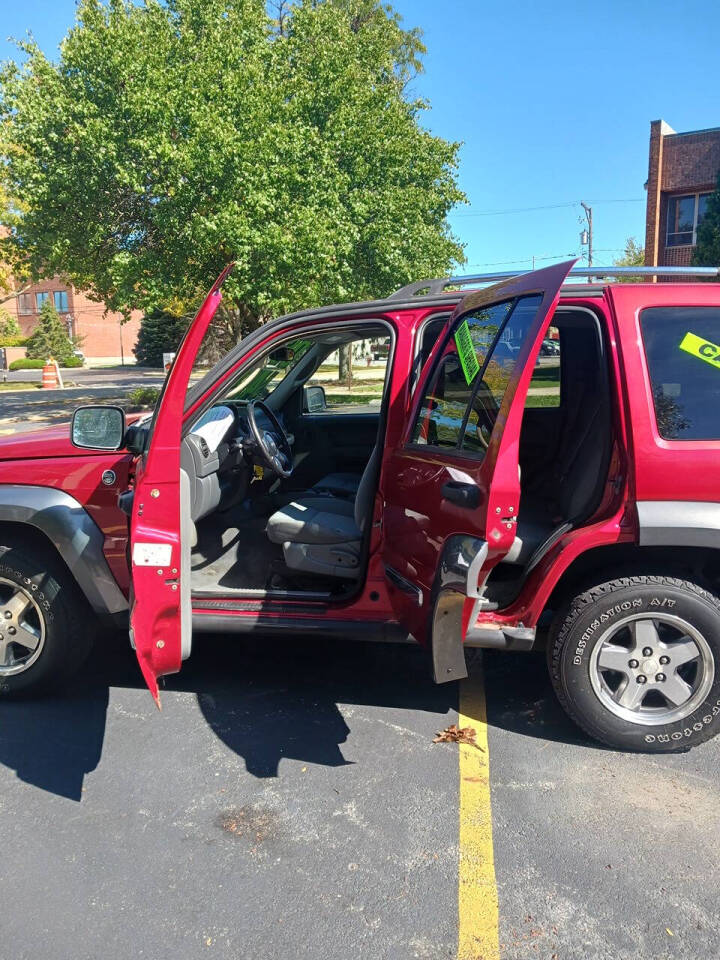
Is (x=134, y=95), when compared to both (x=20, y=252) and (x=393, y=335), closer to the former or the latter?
(x=20, y=252)

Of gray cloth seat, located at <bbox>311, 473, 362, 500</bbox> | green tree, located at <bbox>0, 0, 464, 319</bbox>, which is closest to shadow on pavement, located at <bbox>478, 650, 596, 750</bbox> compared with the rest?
gray cloth seat, located at <bbox>311, 473, 362, 500</bbox>

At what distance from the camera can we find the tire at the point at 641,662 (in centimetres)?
304

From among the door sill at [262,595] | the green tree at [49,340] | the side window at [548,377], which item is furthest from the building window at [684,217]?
the green tree at [49,340]

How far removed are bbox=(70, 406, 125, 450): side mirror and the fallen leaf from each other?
1987mm

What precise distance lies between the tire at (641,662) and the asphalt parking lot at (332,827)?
17cm

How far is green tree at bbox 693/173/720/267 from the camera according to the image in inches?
856

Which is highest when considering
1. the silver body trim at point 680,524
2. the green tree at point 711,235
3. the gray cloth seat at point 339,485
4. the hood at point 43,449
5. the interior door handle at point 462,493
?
the green tree at point 711,235

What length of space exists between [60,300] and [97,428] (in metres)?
70.9

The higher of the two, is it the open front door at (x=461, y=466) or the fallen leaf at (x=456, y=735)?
the open front door at (x=461, y=466)

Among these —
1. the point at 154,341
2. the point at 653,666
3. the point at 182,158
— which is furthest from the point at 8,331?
the point at 653,666

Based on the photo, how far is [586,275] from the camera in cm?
324

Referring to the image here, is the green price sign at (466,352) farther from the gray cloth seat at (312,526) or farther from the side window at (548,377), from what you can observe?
the gray cloth seat at (312,526)

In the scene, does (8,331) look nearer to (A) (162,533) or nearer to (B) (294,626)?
(B) (294,626)

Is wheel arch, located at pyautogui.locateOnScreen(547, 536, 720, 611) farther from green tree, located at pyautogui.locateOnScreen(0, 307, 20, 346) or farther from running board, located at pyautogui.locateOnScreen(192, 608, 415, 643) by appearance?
green tree, located at pyautogui.locateOnScreen(0, 307, 20, 346)
